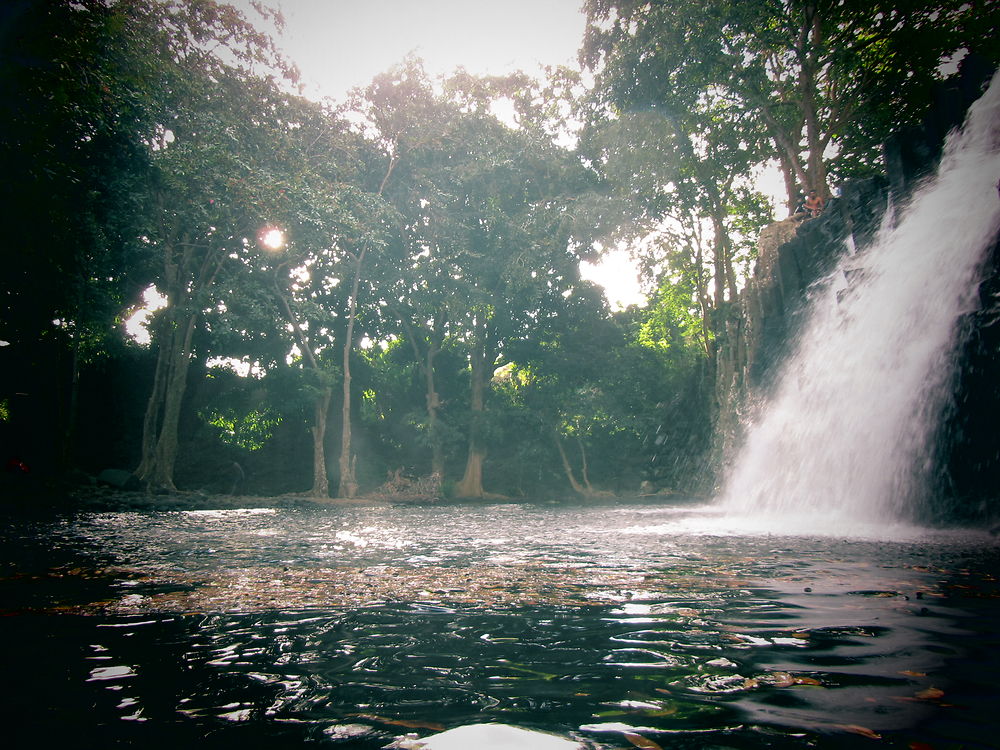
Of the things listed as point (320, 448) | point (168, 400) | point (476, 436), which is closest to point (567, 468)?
point (476, 436)

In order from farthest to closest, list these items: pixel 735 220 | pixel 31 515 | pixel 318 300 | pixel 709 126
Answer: pixel 735 220
pixel 318 300
pixel 709 126
pixel 31 515

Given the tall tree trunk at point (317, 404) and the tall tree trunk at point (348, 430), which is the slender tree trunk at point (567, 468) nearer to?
the tall tree trunk at point (348, 430)

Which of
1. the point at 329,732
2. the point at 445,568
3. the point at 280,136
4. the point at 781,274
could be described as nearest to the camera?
the point at 329,732

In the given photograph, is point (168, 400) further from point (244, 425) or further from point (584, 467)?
point (584, 467)

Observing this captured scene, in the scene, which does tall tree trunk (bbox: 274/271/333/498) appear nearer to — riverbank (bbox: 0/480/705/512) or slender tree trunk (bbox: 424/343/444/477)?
riverbank (bbox: 0/480/705/512)

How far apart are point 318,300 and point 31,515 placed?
16.5 metres

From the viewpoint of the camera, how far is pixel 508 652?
1.94 meters

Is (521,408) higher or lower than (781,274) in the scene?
lower

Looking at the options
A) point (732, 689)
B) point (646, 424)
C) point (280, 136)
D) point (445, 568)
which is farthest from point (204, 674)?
point (646, 424)

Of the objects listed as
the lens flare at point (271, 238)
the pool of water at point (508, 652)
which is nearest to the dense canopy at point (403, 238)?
the lens flare at point (271, 238)

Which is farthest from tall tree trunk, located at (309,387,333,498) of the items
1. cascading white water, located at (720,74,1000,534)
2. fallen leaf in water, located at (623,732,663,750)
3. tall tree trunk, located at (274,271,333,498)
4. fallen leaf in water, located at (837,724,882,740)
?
fallen leaf in water, located at (837,724,882,740)

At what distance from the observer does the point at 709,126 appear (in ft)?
74.8

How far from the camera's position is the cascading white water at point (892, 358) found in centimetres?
789

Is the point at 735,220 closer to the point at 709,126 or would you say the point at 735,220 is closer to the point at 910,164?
the point at 709,126
